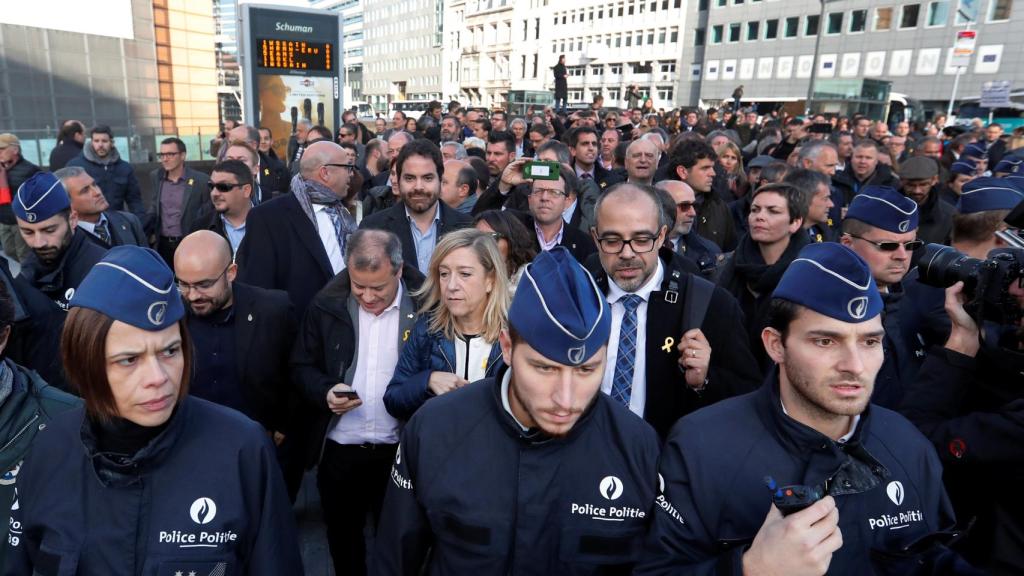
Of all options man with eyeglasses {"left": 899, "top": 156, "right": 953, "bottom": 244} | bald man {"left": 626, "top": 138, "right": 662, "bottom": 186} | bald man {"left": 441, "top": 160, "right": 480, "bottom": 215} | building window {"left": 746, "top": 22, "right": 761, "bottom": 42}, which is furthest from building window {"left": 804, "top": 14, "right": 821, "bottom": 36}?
bald man {"left": 441, "top": 160, "right": 480, "bottom": 215}

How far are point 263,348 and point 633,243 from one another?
2.14 m

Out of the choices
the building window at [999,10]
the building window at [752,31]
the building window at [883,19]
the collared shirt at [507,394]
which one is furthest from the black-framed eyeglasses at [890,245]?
the building window at [752,31]

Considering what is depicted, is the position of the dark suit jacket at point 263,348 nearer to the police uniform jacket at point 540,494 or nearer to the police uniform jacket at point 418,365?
the police uniform jacket at point 418,365

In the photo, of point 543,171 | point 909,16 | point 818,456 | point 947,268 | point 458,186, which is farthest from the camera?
point 909,16

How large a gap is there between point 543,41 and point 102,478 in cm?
8176

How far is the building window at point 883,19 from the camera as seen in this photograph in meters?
46.7

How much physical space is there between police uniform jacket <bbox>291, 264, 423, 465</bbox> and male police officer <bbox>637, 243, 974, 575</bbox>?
6.24 feet

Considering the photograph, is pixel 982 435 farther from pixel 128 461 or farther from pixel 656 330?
pixel 128 461

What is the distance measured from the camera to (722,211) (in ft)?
20.3

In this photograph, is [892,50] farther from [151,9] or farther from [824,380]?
[824,380]

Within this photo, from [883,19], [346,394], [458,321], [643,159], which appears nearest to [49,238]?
[346,394]

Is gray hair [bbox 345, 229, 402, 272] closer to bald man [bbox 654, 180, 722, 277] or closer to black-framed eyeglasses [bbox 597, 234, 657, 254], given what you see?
black-framed eyeglasses [bbox 597, 234, 657, 254]

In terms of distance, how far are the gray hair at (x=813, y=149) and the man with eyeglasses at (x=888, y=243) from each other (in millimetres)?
3677

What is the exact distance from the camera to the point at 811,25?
1996 inches
